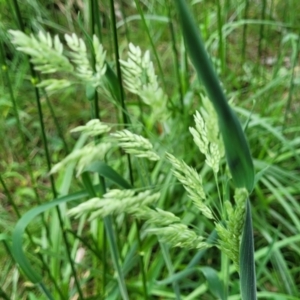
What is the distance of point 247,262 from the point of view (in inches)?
13.9

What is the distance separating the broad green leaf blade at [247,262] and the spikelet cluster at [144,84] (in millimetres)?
90

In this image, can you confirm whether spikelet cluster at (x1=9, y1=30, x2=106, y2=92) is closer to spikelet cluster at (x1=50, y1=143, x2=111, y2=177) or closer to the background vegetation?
spikelet cluster at (x1=50, y1=143, x2=111, y2=177)

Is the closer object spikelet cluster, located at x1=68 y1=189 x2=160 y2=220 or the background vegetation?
spikelet cluster, located at x1=68 y1=189 x2=160 y2=220

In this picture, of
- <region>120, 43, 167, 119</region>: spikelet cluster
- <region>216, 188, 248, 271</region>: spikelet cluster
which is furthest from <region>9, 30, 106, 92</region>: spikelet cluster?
<region>216, 188, 248, 271</region>: spikelet cluster

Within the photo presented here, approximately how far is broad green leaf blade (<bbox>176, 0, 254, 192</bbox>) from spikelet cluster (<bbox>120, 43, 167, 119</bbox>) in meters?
0.06

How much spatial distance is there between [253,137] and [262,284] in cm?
31

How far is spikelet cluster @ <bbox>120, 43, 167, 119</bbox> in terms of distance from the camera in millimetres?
341

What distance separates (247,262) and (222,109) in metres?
0.12

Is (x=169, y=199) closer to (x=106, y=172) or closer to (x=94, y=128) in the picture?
(x=106, y=172)

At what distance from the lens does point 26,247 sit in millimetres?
1006

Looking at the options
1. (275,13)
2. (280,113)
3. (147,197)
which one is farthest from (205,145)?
(275,13)

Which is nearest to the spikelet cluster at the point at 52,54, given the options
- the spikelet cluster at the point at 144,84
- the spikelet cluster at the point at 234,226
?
the spikelet cluster at the point at 144,84

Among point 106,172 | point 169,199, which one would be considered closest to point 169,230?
point 106,172

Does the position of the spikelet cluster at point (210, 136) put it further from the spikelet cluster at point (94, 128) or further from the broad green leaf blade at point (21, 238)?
the broad green leaf blade at point (21, 238)
